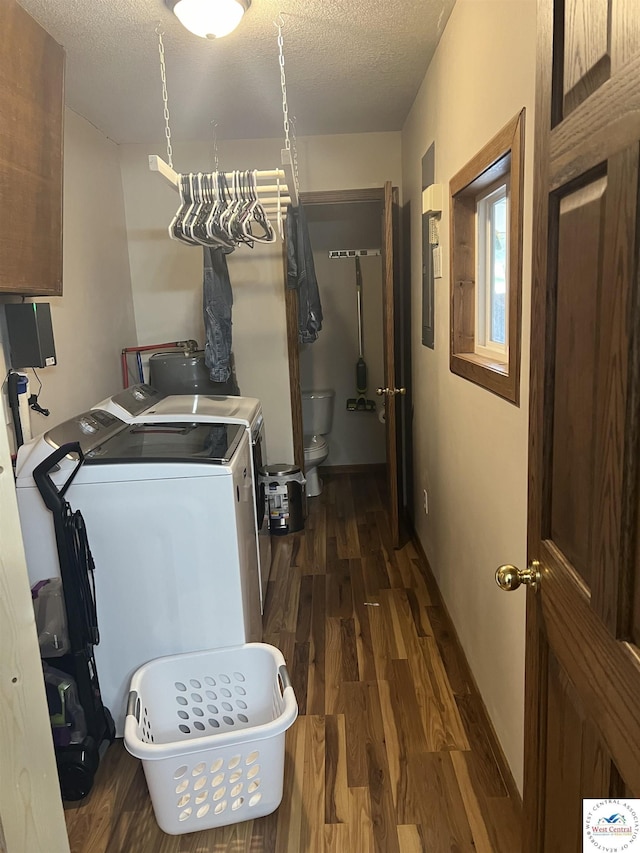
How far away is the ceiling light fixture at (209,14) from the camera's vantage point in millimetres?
1829

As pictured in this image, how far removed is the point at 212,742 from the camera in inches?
59.4

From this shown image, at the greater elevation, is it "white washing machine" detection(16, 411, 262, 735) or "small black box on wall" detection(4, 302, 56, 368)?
"small black box on wall" detection(4, 302, 56, 368)

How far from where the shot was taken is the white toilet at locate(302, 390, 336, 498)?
428 cm

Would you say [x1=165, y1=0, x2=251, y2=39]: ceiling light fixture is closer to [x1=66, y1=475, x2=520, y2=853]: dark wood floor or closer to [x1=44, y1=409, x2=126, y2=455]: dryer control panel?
[x1=44, y1=409, x2=126, y2=455]: dryer control panel

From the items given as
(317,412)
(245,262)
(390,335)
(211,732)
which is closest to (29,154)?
(211,732)

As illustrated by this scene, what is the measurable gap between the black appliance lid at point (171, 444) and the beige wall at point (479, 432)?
0.85 metres

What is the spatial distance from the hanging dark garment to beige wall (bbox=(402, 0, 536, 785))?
2.20 ft

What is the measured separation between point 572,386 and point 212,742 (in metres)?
1.27

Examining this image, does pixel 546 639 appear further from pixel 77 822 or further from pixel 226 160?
pixel 226 160

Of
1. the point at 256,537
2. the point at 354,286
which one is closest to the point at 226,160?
the point at 354,286

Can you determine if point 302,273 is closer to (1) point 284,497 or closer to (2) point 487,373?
(1) point 284,497

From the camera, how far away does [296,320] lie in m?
3.71

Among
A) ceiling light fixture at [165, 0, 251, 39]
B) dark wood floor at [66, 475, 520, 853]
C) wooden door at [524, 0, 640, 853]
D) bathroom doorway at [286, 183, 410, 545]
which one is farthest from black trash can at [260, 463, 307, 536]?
wooden door at [524, 0, 640, 853]

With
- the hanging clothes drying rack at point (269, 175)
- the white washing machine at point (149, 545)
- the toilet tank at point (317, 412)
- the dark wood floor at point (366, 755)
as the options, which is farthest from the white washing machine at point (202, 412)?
the toilet tank at point (317, 412)
